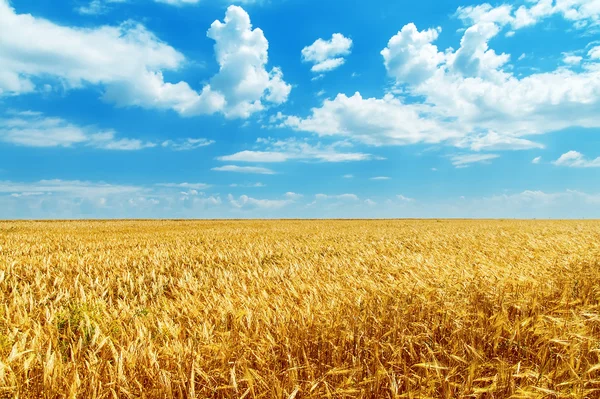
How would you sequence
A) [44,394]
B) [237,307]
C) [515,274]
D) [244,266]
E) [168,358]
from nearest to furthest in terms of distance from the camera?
[44,394]
[168,358]
[237,307]
[515,274]
[244,266]

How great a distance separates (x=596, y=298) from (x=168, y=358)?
4901mm

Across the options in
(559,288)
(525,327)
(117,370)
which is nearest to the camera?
(117,370)

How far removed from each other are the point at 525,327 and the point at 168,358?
3.05 meters

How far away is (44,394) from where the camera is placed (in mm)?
2264

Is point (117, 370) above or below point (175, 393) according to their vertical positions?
above

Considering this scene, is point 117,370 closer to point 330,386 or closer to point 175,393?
point 175,393

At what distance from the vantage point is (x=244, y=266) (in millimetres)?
7578

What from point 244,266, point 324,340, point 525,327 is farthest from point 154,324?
point 244,266

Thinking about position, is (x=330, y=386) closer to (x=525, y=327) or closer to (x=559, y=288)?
(x=525, y=327)

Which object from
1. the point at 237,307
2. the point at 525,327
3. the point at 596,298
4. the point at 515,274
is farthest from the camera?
the point at 515,274

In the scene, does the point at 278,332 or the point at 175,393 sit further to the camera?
the point at 278,332

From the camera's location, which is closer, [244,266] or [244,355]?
[244,355]

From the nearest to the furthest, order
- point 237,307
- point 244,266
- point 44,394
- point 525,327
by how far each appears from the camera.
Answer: point 44,394, point 525,327, point 237,307, point 244,266

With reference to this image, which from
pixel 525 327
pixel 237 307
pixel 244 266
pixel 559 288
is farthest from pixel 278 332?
pixel 244 266
